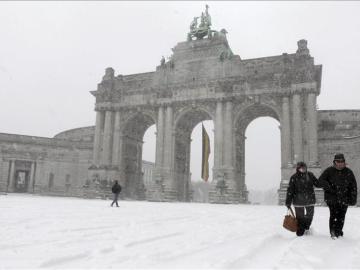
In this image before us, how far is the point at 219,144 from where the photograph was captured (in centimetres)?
3416

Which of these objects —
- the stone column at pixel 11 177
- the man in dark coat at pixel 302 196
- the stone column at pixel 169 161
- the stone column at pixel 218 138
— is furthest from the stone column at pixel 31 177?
the man in dark coat at pixel 302 196

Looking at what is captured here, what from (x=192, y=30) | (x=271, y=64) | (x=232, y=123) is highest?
(x=192, y=30)

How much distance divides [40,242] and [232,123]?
97.1 ft

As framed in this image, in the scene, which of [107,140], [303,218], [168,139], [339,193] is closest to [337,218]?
[339,193]

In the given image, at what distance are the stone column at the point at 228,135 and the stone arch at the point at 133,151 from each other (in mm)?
8375

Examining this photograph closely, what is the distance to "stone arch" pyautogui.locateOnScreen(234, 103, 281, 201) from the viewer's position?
3431 centimetres

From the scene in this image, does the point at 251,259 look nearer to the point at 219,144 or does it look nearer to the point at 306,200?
the point at 306,200

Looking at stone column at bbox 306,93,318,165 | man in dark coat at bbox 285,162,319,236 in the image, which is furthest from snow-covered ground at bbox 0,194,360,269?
stone column at bbox 306,93,318,165

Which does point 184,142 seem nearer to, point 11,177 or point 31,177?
point 31,177

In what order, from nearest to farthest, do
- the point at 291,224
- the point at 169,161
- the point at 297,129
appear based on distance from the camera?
the point at 291,224
the point at 297,129
the point at 169,161

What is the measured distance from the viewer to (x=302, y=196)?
8.22 metres

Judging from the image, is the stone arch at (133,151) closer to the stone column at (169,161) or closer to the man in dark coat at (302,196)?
the stone column at (169,161)

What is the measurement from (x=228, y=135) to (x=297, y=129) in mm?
6196

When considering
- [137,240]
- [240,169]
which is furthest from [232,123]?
[137,240]
